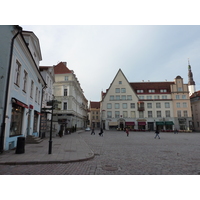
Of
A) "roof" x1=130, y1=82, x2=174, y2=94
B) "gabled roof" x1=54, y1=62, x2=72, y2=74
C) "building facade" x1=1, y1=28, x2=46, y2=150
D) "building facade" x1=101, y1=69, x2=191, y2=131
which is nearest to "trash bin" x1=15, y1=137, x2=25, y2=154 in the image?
"building facade" x1=1, y1=28, x2=46, y2=150

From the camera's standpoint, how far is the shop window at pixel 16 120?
470 inches

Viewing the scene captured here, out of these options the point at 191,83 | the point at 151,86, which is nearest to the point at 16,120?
the point at 151,86

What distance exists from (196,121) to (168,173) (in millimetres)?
57955

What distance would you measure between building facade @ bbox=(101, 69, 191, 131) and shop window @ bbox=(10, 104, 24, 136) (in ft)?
135

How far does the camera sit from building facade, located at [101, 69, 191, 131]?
5281 cm

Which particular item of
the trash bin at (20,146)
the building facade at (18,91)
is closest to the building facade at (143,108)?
the building facade at (18,91)

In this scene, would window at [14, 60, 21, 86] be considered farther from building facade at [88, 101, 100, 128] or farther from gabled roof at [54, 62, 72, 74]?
building facade at [88, 101, 100, 128]

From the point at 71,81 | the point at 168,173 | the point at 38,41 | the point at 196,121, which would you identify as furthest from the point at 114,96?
the point at 168,173

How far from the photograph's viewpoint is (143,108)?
176 ft

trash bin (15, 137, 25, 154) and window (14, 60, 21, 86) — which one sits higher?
window (14, 60, 21, 86)

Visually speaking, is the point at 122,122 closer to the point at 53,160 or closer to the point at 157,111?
the point at 157,111

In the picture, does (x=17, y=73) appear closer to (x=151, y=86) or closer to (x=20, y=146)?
(x=20, y=146)

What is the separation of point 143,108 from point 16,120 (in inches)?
1806

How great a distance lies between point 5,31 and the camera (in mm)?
A: 10781
